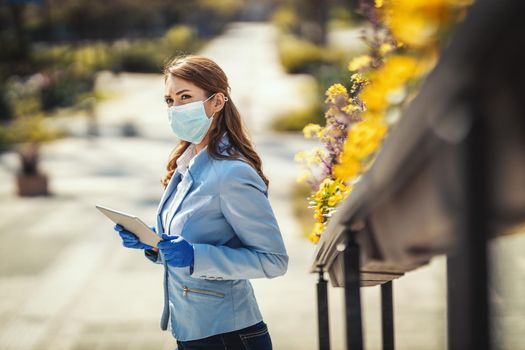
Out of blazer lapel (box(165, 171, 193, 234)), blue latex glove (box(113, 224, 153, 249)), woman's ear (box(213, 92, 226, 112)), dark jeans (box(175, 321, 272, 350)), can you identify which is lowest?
dark jeans (box(175, 321, 272, 350))

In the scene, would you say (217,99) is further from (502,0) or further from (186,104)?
(502,0)

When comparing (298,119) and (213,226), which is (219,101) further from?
(298,119)

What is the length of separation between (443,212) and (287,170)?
35.3 ft

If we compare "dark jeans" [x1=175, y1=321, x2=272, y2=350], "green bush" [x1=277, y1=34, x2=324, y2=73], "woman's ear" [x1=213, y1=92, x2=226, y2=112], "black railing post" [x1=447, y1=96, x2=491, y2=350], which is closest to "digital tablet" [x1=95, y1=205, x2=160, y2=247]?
"dark jeans" [x1=175, y1=321, x2=272, y2=350]

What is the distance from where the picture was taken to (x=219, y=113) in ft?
8.41

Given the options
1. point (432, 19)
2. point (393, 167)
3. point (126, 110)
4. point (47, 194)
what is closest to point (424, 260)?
point (393, 167)

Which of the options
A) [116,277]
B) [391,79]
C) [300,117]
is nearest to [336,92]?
[391,79]

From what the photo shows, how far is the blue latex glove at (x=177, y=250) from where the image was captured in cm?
227

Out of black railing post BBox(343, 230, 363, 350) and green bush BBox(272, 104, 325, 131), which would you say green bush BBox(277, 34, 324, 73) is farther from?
black railing post BBox(343, 230, 363, 350)

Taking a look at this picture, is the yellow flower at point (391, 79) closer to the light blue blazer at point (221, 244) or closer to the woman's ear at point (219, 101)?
the light blue blazer at point (221, 244)

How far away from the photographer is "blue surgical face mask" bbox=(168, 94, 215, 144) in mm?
2520

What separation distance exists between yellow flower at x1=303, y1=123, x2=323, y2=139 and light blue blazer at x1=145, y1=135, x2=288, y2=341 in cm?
28

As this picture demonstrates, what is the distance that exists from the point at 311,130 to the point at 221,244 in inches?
20.8

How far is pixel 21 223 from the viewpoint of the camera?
360 inches
